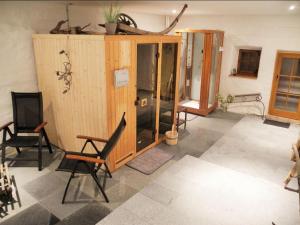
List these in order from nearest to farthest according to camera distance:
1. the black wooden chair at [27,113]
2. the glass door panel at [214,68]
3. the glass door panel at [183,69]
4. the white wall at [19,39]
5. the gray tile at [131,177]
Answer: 1. the gray tile at [131,177]
2. the white wall at [19,39]
3. the black wooden chair at [27,113]
4. the glass door panel at [214,68]
5. the glass door panel at [183,69]

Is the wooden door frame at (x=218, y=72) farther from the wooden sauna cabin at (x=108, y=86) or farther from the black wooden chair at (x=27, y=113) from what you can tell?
the black wooden chair at (x=27, y=113)

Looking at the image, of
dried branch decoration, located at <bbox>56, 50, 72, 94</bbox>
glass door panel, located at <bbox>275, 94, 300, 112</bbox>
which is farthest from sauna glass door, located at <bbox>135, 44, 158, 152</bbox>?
glass door panel, located at <bbox>275, 94, 300, 112</bbox>

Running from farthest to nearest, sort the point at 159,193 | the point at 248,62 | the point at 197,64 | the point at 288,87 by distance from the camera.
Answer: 1. the point at 197,64
2. the point at 248,62
3. the point at 288,87
4. the point at 159,193

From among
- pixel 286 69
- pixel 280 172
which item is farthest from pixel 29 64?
pixel 286 69

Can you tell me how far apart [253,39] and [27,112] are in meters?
5.26

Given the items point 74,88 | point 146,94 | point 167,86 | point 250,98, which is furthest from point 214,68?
point 74,88

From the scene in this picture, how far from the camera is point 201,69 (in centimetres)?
669

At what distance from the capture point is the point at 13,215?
269 cm

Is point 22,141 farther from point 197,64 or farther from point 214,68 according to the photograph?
point 197,64

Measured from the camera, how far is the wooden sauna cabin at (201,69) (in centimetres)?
573

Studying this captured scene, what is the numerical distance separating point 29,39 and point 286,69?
563 cm

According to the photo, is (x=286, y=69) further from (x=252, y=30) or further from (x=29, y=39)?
(x=29, y=39)

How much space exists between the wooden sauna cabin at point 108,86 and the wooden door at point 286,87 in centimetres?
297

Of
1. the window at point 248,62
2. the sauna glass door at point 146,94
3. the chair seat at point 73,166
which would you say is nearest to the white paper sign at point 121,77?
the sauna glass door at point 146,94
